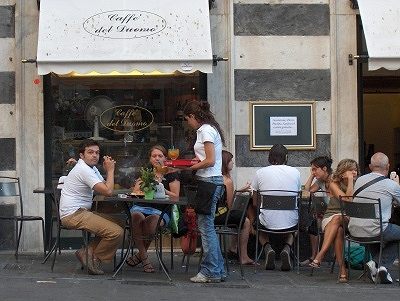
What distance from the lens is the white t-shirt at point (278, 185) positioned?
1034 cm

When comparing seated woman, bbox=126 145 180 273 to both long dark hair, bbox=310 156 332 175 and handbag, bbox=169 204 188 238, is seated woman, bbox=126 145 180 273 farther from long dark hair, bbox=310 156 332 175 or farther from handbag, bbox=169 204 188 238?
long dark hair, bbox=310 156 332 175

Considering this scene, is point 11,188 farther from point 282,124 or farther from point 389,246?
point 389,246

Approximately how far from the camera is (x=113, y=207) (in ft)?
33.1

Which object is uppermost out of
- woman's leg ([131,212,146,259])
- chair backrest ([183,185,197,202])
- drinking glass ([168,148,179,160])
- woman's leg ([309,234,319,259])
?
drinking glass ([168,148,179,160])

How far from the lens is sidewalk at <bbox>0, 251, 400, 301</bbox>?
8500mm

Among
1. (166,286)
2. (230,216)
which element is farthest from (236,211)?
(166,286)

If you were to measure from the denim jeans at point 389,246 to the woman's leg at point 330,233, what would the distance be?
0.44 m

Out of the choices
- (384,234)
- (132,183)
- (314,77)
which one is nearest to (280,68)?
(314,77)

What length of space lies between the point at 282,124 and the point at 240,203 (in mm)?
1803

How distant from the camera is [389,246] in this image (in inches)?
374

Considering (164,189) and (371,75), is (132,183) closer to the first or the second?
(164,189)

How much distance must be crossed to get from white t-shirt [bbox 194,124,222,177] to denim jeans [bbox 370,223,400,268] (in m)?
1.75

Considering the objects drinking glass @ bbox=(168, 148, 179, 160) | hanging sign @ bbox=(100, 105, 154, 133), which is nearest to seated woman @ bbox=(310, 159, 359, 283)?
drinking glass @ bbox=(168, 148, 179, 160)

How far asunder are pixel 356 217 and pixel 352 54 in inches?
117
